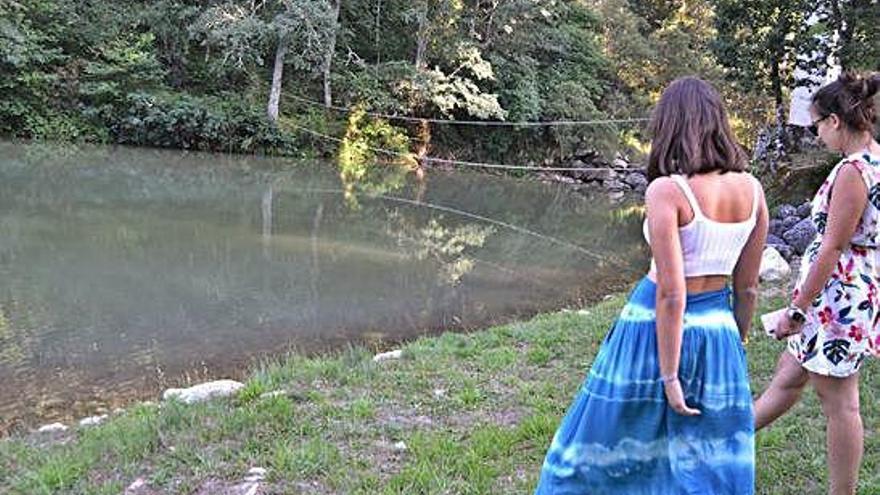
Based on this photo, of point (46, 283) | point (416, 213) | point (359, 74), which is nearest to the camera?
point (46, 283)

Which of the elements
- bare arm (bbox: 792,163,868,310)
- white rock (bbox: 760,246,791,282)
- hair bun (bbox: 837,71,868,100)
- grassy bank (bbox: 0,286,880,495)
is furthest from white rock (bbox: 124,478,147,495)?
white rock (bbox: 760,246,791,282)

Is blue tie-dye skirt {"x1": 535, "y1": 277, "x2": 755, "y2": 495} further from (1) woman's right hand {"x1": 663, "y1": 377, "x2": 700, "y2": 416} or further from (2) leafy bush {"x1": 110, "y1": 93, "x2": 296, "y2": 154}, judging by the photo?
(2) leafy bush {"x1": 110, "y1": 93, "x2": 296, "y2": 154}

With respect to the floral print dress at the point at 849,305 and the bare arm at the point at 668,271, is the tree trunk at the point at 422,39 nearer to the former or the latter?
the floral print dress at the point at 849,305

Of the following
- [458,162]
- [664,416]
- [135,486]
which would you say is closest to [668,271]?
[664,416]

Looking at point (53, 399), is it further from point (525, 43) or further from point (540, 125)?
point (525, 43)

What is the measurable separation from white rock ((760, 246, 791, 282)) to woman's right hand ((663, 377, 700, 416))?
5.38 meters

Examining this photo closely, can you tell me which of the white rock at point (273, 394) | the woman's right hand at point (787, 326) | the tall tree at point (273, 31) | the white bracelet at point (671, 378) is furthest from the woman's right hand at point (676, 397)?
the tall tree at point (273, 31)

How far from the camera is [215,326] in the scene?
6.02 meters

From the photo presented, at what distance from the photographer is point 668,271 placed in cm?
198

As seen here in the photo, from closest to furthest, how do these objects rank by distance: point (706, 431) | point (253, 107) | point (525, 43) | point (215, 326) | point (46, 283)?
point (706, 431) < point (215, 326) < point (46, 283) < point (253, 107) < point (525, 43)

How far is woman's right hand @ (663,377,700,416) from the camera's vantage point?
204cm

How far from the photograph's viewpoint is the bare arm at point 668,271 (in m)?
1.97

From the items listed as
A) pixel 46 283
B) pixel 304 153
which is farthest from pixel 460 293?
pixel 304 153

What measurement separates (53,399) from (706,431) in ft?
12.3
